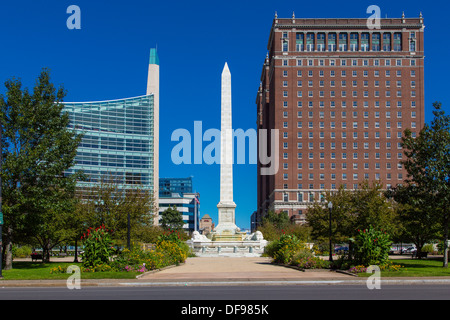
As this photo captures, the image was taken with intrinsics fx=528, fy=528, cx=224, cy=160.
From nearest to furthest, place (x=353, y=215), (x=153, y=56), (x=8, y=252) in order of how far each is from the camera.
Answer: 1. (x=8, y=252)
2. (x=353, y=215)
3. (x=153, y=56)

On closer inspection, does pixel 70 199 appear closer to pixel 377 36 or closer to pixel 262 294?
pixel 262 294

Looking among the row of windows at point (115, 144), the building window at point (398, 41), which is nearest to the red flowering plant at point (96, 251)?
the row of windows at point (115, 144)

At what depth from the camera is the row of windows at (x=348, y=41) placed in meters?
128

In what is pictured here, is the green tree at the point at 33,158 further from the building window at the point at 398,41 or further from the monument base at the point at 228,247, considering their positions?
the building window at the point at 398,41

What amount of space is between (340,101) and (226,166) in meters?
63.5

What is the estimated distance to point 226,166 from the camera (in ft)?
239

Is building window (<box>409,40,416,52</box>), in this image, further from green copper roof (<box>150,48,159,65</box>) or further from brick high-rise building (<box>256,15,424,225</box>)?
green copper roof (<box>150,48,159,65</box>)

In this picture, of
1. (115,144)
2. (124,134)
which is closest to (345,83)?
(124,134)

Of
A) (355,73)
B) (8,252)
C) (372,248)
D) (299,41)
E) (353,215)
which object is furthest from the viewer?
(299,41)

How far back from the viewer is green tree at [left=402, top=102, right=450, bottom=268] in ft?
110

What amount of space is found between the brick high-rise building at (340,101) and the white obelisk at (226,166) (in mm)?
52718

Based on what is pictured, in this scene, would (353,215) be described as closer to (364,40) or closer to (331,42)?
(331,42)

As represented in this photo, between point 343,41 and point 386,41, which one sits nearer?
point 386,41
